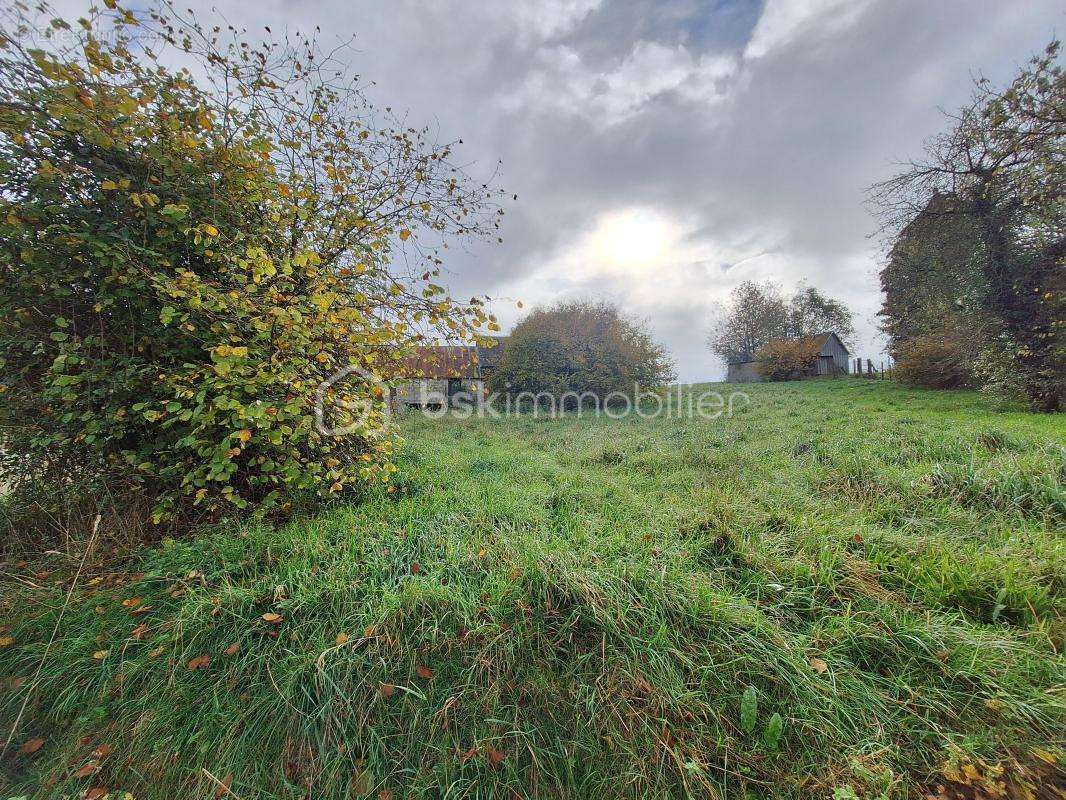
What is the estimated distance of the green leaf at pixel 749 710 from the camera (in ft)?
5.73

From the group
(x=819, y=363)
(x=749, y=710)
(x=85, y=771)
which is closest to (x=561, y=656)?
(x=749, y=710)

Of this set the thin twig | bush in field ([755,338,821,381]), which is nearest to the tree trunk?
the thin twig

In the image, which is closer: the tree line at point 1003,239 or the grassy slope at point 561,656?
the grassy slope at point 561,656

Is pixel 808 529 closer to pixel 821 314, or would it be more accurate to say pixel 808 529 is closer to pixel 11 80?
pixel 11 80

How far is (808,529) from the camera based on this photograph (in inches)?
119

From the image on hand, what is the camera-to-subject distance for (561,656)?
2066 millimetres

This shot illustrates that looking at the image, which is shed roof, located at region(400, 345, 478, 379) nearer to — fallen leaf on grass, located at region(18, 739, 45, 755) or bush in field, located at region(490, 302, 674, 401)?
fallen leaf on grass, located at region(18, 739, 45, 755)

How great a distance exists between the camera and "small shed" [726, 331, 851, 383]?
2566 centimetres

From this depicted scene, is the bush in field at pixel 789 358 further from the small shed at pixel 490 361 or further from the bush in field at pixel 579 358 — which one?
the small shed at pixel 490 361

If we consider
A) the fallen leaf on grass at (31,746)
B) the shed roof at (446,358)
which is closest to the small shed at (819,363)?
the shed roof at (446,358)

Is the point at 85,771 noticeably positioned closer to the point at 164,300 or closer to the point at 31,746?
the point at 31,746

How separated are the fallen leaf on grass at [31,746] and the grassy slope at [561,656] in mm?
32

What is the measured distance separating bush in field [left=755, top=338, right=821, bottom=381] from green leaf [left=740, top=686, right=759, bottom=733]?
28.1 metres

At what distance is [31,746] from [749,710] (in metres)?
3.87
